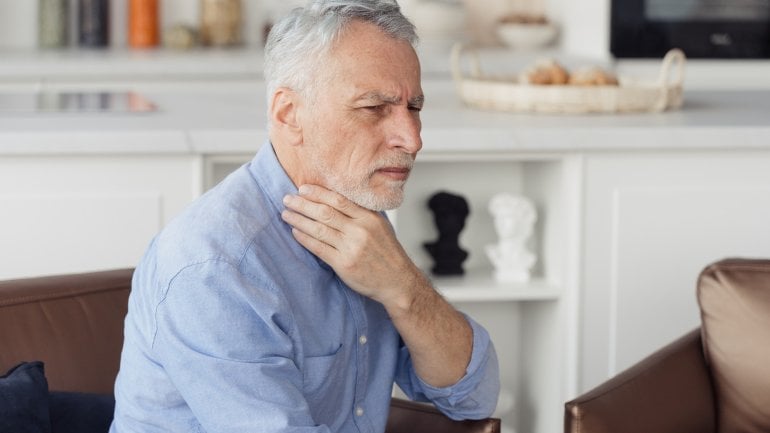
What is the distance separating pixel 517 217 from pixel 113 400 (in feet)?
3.74

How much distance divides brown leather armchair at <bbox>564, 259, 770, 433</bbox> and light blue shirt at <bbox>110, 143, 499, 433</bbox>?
0.51m

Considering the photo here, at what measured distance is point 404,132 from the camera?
1.61m

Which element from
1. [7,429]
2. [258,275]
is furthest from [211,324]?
[7,429]

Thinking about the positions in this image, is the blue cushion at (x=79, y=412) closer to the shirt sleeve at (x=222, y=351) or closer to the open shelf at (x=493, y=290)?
the shirt sleeve at (x=222, y=351)

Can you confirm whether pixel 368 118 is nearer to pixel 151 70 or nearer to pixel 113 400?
pixel 113 400

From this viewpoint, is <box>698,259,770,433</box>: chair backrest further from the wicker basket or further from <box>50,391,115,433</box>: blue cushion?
<box>50,391,115,433</box>: blue cushion

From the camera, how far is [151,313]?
1.57 metres

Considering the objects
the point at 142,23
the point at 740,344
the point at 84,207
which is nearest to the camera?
the point at 740,344

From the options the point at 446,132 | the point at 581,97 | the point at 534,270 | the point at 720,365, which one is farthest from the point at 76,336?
the point at 581,97

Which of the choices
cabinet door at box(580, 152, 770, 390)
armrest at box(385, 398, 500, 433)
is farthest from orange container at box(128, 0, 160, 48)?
armrest at box(385, 398, 500, 433)

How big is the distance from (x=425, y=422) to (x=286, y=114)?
0.60m

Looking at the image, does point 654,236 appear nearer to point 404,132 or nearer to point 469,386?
point 469,386

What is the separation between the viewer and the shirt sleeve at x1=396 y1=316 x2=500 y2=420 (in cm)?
187

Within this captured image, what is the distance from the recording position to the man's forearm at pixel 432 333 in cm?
176
